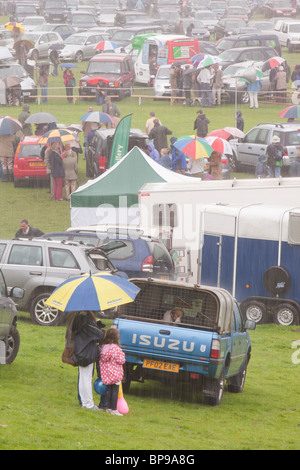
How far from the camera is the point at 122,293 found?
11.1 meters

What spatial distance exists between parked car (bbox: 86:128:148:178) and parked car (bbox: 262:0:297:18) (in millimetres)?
49093

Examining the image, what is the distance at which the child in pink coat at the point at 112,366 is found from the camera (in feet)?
36.4

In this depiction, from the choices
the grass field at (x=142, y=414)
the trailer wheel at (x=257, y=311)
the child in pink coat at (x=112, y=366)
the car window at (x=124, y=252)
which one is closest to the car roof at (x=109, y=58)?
the car window at (x=124, y=252)

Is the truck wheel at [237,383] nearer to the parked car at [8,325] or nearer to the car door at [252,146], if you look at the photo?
the parked car at [8,325]

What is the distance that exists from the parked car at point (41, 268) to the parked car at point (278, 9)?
62004 mm

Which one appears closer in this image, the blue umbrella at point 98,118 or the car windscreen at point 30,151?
the car windscreen at point 30,151

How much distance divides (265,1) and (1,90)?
4738cm

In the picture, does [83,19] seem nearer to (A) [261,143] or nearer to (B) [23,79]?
(B) [23,79]

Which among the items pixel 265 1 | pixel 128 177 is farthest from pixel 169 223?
pixel 265 1

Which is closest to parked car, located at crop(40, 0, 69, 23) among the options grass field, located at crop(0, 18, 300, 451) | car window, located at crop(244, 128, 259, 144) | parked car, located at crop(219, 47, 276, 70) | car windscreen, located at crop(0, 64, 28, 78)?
parked car, located at crop(219, 47, 276, 70)

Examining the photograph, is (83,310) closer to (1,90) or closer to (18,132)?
(18,132)

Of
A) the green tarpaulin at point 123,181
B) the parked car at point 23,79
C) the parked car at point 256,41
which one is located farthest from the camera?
the parked car at point 256,41

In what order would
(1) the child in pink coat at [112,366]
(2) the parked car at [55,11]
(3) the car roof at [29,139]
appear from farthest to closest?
(2) the parked car at [55,11], (3) the car roof at [29,139], (1) the child in pink coat at [112,366]

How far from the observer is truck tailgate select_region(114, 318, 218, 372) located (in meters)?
11.6
